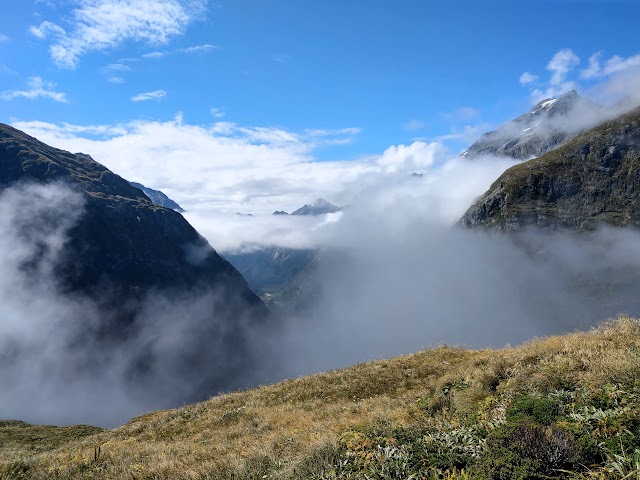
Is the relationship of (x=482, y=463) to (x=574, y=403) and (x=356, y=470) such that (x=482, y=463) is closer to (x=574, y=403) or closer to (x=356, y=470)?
(x=356, y=470)

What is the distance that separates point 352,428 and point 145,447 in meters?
9.85

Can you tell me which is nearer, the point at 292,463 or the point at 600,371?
the point at 292,463

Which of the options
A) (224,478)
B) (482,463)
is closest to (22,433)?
(224,478)

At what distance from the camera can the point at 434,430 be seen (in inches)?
411

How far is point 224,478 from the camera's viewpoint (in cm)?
1053

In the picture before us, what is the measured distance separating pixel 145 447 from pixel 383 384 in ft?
37.2

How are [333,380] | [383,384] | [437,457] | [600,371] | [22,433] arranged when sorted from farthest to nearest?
[22,433] < [333,380] < [383,384] < [600,371] < [437,457]

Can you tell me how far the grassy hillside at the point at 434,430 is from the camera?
8.07 m

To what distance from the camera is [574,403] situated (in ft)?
33.6

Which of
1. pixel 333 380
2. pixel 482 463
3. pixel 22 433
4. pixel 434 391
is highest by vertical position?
pixel 482 463

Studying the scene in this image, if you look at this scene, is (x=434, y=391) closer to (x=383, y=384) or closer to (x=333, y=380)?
(x=383, y=384)

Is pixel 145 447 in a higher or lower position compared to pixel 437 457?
lower

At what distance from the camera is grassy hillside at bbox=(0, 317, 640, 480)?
26.5 feet

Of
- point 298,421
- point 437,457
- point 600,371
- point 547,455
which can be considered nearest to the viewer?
point 547,455
